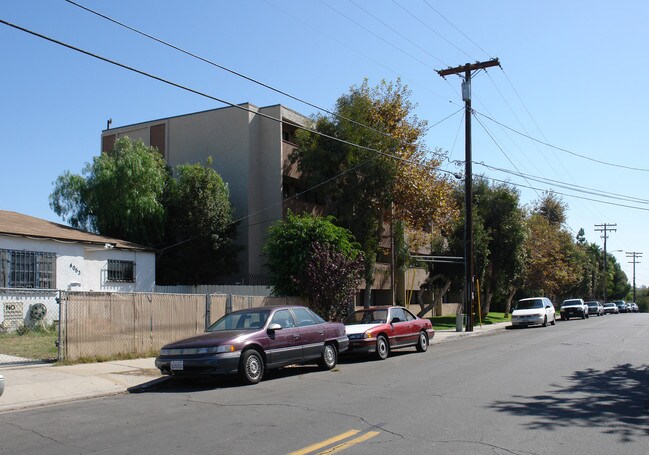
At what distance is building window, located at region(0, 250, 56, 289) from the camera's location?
20.0 metres

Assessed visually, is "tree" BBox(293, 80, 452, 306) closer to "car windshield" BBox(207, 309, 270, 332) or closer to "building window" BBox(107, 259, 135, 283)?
"building window" BBox(107, 259, 135, 283)

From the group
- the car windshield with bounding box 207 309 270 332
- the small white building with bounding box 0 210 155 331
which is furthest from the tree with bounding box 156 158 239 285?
the car windshield with bounding box 207 309 270 332

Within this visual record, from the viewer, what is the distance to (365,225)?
29422 mm

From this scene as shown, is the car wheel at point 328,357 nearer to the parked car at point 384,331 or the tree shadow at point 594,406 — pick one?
the parked car at point 384,331

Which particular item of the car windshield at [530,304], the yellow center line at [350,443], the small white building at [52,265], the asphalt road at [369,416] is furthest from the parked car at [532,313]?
the yellow center line at [350,443]

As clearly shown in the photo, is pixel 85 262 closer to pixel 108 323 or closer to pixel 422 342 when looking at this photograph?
pixel 108 323

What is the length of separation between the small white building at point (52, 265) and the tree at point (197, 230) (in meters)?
2.80

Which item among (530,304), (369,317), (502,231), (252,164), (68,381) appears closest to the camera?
(68,381)

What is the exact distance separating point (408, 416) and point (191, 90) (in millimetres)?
8631

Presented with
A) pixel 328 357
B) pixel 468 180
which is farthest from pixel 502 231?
pixel 328 357

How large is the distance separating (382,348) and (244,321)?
4867 millimetres

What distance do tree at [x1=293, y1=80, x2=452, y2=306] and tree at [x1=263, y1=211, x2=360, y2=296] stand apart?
686 cm

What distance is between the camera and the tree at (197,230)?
28.1 meters

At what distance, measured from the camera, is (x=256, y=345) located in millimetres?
11672
